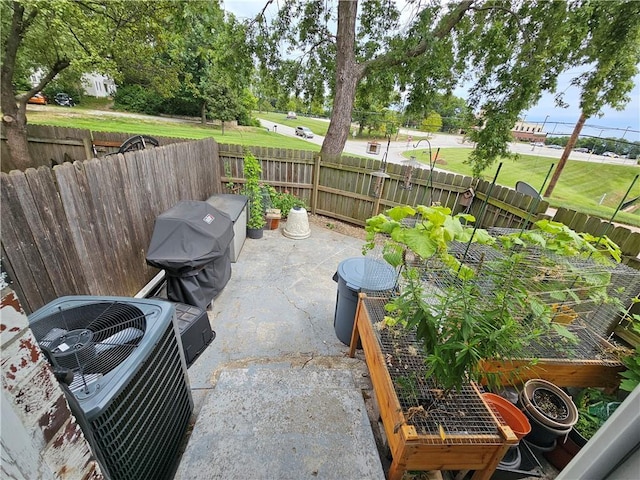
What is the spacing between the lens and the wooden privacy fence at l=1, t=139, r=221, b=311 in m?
2.02

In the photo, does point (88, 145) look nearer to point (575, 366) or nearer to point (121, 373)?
point (121, 373)

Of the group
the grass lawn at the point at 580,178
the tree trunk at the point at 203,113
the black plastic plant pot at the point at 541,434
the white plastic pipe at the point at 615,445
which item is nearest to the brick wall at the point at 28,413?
the white plastic pipe at the point at 615,445

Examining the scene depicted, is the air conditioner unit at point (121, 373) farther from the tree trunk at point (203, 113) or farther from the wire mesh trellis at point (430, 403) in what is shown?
the tree trunk at point (203, 113)

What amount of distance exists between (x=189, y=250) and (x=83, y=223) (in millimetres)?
960

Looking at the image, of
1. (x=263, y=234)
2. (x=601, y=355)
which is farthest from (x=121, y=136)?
(x=601, y=355)

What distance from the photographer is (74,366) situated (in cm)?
123

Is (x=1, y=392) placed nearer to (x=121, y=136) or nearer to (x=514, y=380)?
(x=514, y=380)

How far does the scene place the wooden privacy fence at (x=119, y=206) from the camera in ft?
6.79

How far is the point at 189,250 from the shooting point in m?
2.96

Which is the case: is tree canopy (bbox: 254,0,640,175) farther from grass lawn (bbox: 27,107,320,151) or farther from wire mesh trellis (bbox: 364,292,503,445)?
grass lawn (bbox: 27,107,320,151)

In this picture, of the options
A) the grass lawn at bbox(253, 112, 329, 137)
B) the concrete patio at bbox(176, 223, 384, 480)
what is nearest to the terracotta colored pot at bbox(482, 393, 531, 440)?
the concrete patio at bbox(176, 223, 384, 480)

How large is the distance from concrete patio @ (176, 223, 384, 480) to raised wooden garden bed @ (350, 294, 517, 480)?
26 centimetres

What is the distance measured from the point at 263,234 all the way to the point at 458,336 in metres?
5.09

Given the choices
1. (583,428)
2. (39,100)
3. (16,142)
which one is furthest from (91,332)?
(39,100)
